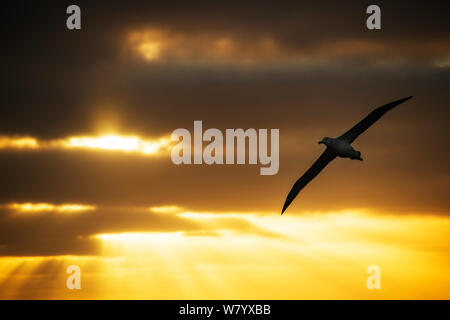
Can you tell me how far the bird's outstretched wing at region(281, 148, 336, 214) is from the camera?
56.4 metres

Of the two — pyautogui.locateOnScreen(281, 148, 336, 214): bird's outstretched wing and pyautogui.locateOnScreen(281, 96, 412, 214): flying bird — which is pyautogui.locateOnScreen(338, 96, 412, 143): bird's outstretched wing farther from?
pyautogui.locateOnScreen(281, 148, 336, 214): bird's outstretched wing

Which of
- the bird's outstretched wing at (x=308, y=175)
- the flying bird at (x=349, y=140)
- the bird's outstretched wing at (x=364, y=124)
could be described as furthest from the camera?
the bird's outstretched wing at (x=308, y=175)

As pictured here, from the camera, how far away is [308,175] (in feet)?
188

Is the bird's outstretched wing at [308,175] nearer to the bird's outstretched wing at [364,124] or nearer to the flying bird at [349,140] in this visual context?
the flying bird at [349,140]

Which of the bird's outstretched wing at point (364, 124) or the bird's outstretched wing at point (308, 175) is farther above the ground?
the bird's outstretched wing at point (364, 124)

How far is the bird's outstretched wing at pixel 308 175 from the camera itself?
56.4 meters

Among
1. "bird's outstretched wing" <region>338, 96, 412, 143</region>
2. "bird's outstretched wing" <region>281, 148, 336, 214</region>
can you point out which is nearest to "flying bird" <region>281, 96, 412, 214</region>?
"bird's outstretched wing" <region>338, 96, 412, 143</region>

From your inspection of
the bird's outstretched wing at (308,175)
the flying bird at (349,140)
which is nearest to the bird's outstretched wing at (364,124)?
the flying bird at (349,140)

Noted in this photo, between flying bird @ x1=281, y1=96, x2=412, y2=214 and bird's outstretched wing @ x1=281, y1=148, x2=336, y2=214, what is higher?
flying bird @ x1=281, y1=96, x2=412, y2=214

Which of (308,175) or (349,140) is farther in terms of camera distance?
(308,175)

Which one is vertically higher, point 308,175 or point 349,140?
point 349,140

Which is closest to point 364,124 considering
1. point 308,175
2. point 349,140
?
point 349,140

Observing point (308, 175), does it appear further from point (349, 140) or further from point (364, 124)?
point (364, 124)

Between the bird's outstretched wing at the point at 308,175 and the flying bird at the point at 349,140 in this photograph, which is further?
the bird's outstretched wing at the point at 308,175
